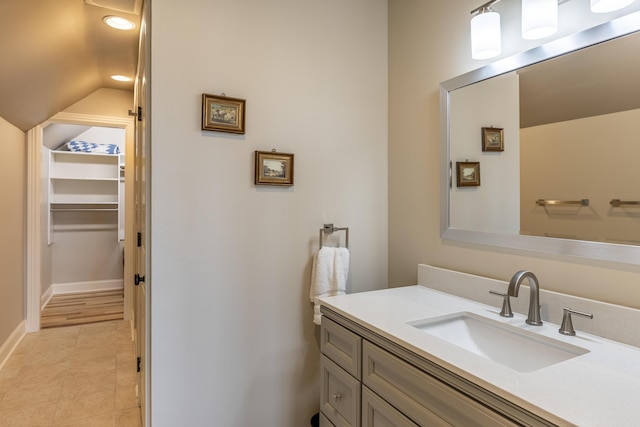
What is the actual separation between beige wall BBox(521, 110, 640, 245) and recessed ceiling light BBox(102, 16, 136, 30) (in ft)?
7.53

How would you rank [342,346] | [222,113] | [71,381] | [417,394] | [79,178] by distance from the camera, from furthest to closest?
[79,178] → [71,381] → [222,113] → [342,346] → [417,394]

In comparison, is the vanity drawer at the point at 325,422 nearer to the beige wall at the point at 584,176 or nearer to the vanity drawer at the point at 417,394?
the vanity drawer at the point at 417,394

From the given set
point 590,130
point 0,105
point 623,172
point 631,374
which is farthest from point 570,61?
point 0,105

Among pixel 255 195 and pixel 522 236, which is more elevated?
pixel 255 195

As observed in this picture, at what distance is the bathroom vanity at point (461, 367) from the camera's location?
74 cm

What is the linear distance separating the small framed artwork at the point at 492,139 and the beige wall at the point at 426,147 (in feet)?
0.77

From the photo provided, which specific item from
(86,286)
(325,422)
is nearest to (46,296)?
(86,286)

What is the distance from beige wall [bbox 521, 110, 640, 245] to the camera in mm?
Result: 1060

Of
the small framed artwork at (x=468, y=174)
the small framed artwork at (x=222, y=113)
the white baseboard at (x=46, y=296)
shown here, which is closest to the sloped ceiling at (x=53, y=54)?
the small framed artwork at (x=222, y=113)

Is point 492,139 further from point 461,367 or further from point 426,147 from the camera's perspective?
point 461,367

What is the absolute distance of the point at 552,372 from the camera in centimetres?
85

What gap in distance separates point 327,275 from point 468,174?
82cm

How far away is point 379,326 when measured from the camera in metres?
1.16

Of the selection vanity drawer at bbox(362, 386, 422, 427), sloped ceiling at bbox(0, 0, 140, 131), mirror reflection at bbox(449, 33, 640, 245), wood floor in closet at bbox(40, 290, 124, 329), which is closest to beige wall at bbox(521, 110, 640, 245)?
mirror reflection at bbox(449, 33, 640, 245)
